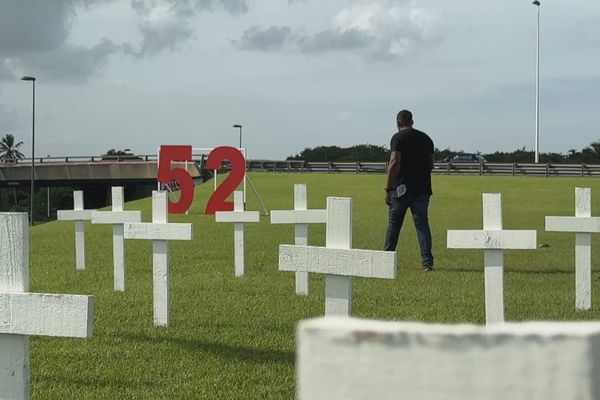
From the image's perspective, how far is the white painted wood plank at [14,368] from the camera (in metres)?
2.56

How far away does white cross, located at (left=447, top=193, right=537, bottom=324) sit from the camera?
5824 millimetres

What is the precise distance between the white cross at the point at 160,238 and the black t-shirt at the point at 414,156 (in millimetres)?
4049

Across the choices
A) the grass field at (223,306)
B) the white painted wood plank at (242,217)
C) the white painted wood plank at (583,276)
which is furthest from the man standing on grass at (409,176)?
the white painted wood plank at (583,276)

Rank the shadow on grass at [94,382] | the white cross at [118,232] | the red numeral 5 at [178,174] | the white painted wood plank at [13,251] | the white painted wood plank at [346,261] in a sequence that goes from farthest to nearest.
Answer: the red numeral 5 at [178,174] < the white cross at [118,232] < the shadow on grass at [94,382] < the white painted wood plank at [346,261] < the white painted wood plank at [13,251]

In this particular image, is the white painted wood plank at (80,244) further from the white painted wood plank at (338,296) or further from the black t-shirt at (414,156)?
the white painted wood plank at (338,296)

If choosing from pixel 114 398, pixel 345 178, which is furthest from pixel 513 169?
pixel 114 398

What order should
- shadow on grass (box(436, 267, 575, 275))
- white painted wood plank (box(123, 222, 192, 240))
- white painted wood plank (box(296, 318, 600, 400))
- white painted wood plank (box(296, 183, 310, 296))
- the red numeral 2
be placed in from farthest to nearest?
1. the red numeral 2
2. shadow on grass (box(436, 267, 575, 275))
3. white painted wood plank (box(296, 183, 310, 296))
4. white painted wood plank (box(123, 222, 192, 240))
5. white painted wood plank (box(296, 318, 600, 400))

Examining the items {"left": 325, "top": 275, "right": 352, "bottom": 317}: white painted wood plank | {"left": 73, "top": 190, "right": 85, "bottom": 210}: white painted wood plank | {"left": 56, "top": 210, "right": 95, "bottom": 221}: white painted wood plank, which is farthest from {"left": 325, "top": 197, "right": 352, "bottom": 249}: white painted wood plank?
{"left": 73, "top": 190, "right": 85, "bottom": 210}: white painted wood plank

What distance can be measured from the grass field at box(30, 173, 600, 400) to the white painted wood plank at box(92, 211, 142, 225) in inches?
29.0

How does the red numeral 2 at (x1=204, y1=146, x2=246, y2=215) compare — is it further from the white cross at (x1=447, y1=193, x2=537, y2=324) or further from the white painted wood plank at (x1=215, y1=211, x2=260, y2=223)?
the white cross at (x1=447, y1=193, x2=537, y2=324)

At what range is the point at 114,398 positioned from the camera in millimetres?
4465

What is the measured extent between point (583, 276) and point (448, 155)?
57777 mm

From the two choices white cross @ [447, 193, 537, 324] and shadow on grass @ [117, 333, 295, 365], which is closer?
shadow on grass @ [117, 333, 295, 365]

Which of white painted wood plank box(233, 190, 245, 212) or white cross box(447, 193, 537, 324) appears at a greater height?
white painted wood plank box(233, 190, 245, 212)
